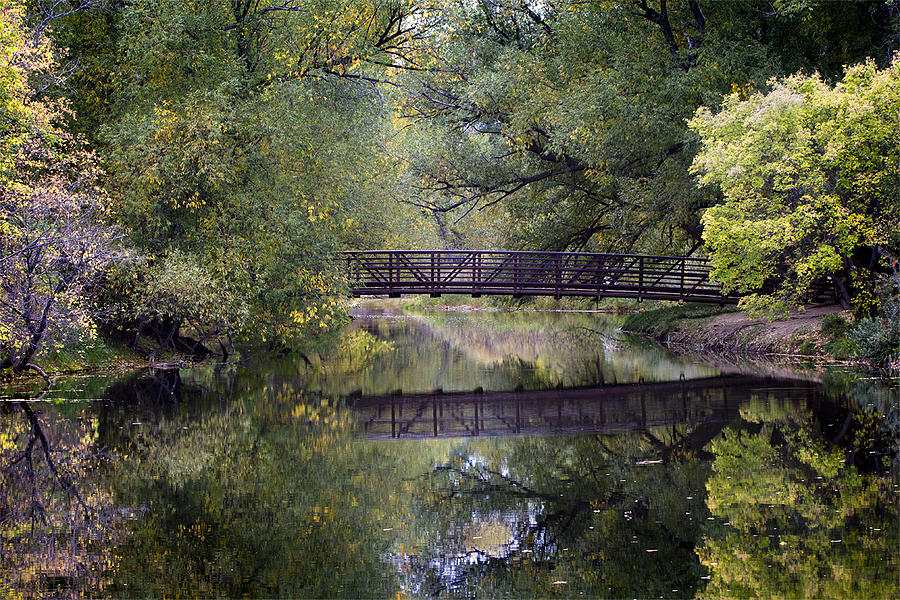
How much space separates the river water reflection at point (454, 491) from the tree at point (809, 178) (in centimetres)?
404

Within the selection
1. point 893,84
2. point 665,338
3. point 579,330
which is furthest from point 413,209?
point 893,84

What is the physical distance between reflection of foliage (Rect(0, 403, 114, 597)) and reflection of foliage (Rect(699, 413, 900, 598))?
4.24m

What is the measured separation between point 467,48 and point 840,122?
43.0 ft

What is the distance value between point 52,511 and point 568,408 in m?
9.27

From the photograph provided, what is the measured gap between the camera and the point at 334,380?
2023 centimetres

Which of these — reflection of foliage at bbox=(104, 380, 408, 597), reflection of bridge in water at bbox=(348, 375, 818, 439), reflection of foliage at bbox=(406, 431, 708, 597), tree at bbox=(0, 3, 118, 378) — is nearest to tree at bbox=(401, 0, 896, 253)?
reflection of bridge in water at bbox=(348, 375, 818, 439)

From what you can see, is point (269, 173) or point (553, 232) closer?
point (269, 173)

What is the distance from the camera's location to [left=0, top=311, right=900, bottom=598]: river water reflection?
6754mm

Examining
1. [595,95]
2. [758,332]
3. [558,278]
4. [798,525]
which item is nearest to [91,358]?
[558,278]

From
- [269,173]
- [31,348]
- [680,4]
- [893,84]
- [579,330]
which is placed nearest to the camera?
[31,348]

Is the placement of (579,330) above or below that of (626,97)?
below

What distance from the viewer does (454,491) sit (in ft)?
31.9

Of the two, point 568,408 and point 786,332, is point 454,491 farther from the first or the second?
point 786,332

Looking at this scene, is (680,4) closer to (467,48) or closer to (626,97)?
(626,97)
